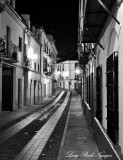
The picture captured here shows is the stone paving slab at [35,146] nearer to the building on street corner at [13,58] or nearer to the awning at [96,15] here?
the awning at [96,15]

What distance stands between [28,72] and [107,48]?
61.0 ft

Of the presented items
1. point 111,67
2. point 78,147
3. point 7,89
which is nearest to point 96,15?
point 111,67

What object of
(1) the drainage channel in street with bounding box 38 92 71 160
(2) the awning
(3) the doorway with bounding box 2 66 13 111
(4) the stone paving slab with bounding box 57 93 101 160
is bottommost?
(1) the drainage channel in street with bounding box 38 92 71 160

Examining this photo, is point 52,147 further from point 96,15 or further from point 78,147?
point 96,15

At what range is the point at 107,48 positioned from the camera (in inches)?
276

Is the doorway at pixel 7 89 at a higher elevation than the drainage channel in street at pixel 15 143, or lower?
higher

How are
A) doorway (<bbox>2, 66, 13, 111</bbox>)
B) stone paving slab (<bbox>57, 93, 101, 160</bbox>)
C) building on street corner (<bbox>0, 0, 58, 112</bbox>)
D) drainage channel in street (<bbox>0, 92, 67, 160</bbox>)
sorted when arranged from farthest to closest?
1. doorway (<bbox>2, 66, 13, 111</bbox>)
2. building on street corner (<bbox>0, 0, 58, 112</bbox>)
3. drainage channel in street (<bbox>0, 92, 67, 160</bbox>)
4. stone paving slab (<bbox>57, 93, 101, 160</bbox>)

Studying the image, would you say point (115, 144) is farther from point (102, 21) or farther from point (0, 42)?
point (0, 42)

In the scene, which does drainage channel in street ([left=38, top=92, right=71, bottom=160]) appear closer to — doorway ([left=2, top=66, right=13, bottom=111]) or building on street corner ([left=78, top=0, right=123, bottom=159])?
building on street corner ([left=78, top=0, right=123, bottom=159])

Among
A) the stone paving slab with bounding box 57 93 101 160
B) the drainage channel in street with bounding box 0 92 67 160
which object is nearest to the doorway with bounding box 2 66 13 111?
the drainage channel in street with bounding box 0 92 67 160

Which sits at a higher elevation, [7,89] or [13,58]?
[13,58]

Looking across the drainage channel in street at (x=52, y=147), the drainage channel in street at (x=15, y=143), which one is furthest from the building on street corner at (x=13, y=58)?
the drainage channel in street at (x=52, y=147)

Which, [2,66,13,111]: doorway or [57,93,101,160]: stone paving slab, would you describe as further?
[2,66,13,111]: doorway

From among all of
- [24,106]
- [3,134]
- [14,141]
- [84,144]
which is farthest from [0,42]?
[24,106]
